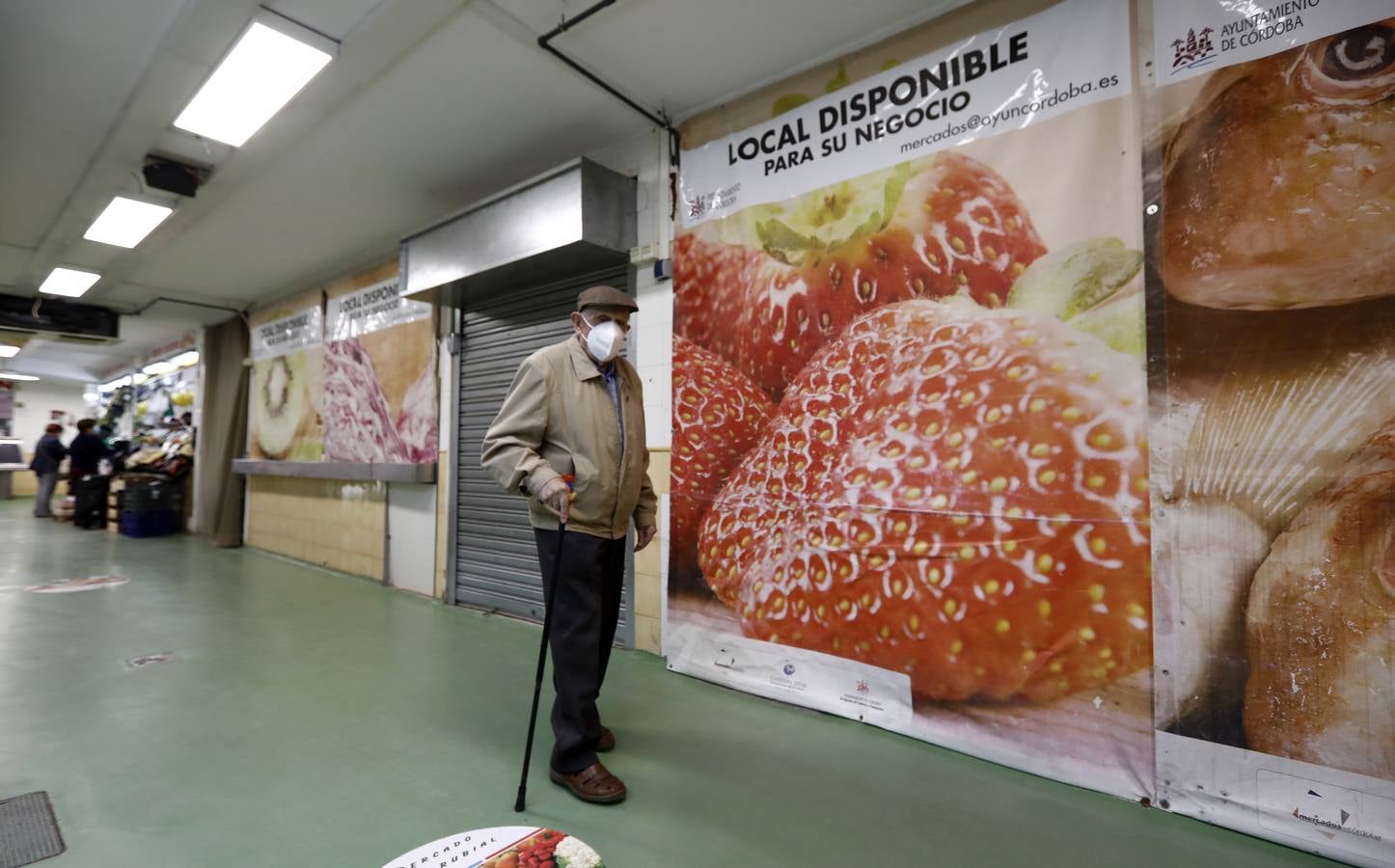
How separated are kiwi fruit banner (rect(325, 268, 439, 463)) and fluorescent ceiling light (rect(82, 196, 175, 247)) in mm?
1462

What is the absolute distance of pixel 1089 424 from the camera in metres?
2.14

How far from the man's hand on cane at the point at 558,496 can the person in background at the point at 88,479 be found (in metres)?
10.8

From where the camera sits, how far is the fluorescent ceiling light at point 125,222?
15.0ft

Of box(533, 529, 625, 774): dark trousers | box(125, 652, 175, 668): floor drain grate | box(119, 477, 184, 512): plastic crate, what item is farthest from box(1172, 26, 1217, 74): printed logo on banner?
box(119, 477, 184, 512): plastic crate

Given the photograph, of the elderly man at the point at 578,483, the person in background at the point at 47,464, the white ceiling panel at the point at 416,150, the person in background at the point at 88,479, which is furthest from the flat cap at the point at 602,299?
Result: the person in background at the point at 47,464

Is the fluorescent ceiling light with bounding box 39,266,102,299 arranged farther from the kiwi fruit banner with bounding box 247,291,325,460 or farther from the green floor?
the green floor

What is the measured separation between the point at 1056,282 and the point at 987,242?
31 centimetres

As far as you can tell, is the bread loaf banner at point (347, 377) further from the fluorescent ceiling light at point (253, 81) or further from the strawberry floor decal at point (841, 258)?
the strawberry floor decal at point (841, 258)

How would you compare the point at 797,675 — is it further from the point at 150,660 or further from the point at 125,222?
the point at 125,222

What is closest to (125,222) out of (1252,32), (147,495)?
(147,495)

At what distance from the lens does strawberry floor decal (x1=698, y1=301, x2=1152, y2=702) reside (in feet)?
6.91

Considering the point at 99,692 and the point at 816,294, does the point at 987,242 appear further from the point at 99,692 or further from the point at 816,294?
the point at 99,692

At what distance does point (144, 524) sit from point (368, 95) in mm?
7900

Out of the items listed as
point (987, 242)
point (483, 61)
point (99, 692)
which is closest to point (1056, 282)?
point (987, 242)
